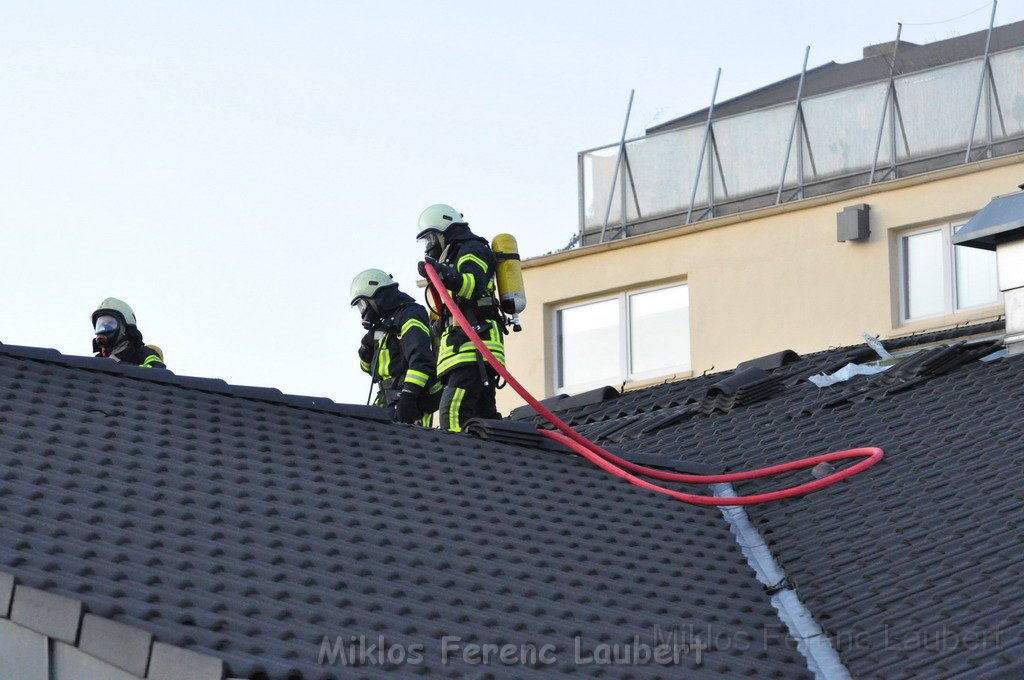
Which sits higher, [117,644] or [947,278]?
[947,278]

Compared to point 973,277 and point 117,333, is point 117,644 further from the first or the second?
point 973,277

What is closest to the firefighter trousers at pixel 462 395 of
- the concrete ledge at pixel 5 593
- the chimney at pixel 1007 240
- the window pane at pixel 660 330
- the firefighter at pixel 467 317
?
the firefighter at pixel 467 317

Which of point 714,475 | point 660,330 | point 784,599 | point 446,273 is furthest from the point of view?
point 660,330

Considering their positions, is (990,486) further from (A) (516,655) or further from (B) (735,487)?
(A) (516,655)

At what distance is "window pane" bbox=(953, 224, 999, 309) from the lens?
18266 millimetres

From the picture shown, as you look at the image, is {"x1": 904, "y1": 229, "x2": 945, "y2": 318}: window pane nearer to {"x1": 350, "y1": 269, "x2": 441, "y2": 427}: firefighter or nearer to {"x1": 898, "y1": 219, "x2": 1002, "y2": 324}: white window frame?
{"x1": 898, "y1": 219, "x2": 1002, "y2": 324}: white window frame

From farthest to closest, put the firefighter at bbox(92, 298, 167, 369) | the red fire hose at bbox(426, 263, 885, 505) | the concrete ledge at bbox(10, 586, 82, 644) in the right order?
the firefighter at bbox(92, 298, 167, 369) < the red fire hose at bbox(426, 263, 885, 505) < the concrete ledge at bbox(10, 586, 82, 644)

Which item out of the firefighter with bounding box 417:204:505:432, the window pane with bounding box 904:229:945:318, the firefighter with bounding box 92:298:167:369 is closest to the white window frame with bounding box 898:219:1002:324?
the window pane with bounding box 904:229:945:318

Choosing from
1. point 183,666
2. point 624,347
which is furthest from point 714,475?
point 624,347

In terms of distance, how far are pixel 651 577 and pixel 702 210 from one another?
13441mm

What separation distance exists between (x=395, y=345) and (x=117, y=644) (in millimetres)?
7964

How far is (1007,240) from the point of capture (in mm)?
11961

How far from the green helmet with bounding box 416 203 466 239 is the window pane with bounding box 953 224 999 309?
26.8 ft

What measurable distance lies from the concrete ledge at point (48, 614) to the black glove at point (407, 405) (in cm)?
717
